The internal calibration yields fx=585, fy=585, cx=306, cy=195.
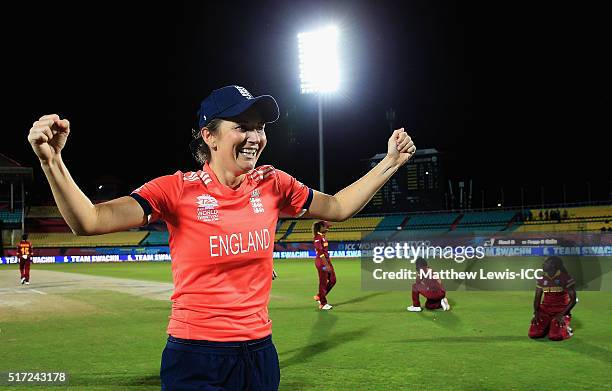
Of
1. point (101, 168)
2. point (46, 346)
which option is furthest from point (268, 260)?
point (101, 168)

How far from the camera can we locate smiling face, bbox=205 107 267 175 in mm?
2707

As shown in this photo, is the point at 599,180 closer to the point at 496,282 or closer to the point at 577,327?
the point at 496,282

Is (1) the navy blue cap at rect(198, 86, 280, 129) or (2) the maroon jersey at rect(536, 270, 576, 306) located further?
(2) the maroon jersey at rect(536, 270, 576, 306)

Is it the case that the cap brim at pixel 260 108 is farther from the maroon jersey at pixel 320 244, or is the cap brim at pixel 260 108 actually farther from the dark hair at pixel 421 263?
the maroon jersey at pixel 320 244

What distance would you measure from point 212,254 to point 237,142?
1.76 feet

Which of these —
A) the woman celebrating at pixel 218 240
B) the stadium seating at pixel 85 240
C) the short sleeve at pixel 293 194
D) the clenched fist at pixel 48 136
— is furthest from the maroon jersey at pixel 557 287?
the stadium seating at pixel 85 240

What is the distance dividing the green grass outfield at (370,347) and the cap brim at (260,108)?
484 centimetres

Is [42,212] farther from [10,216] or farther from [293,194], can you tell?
[293,194]

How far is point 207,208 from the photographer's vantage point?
260 centimetres

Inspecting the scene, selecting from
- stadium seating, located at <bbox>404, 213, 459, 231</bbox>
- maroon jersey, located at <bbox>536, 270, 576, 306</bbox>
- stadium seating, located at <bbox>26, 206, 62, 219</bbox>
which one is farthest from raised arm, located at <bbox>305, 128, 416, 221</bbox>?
stadium seating, located at <bbox>26, 206, 62, 219</bbox>

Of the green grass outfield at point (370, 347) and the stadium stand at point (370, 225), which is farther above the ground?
the green grass outfield at point (370, 347)

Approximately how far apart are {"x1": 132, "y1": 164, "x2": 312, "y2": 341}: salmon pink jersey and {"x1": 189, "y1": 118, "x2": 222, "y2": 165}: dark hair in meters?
0.20

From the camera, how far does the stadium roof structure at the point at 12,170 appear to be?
43.2 m

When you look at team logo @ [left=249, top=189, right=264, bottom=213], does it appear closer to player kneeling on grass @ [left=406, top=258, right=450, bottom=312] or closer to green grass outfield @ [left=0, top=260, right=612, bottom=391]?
green grass outfield @ [left=0, top=260, right=612, bottom=391]
